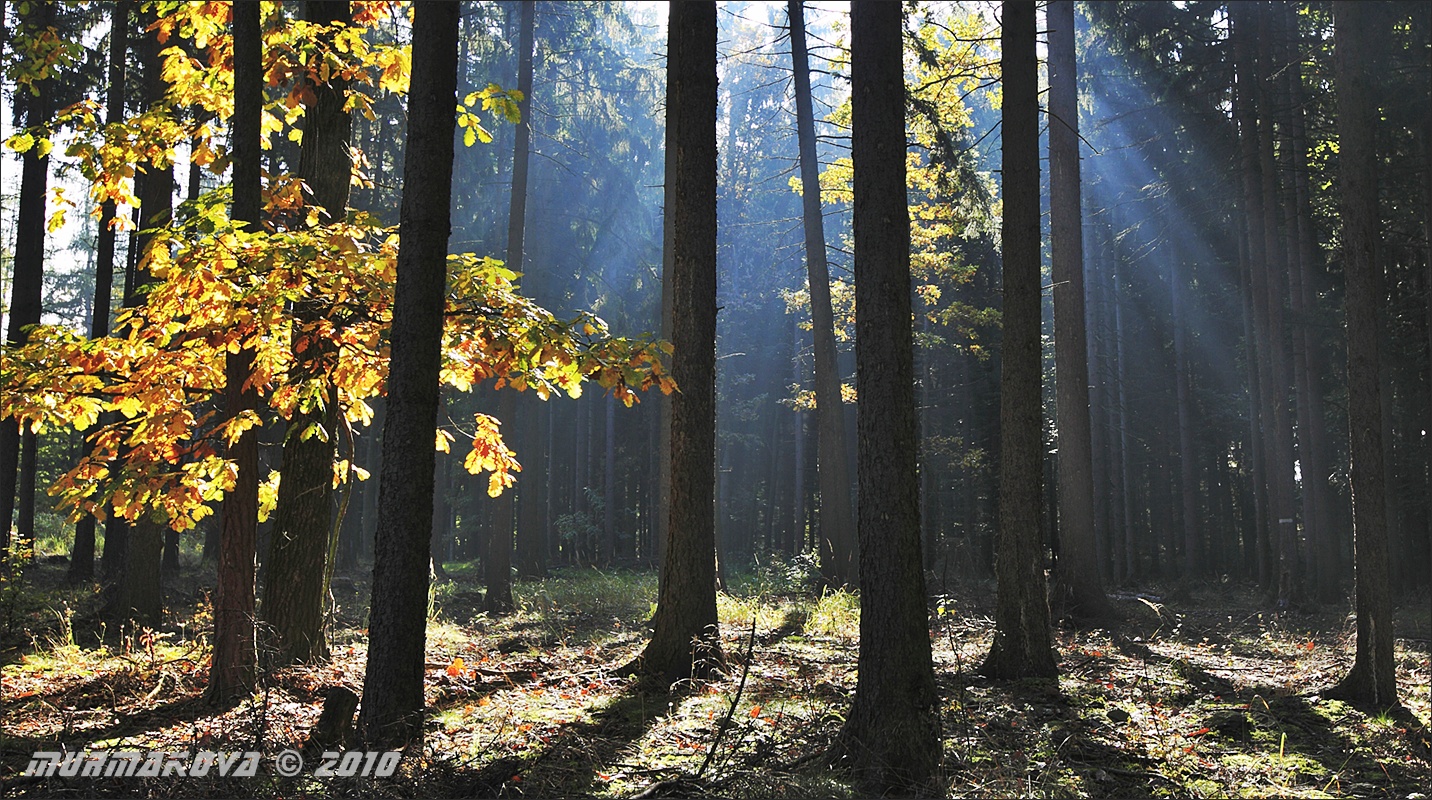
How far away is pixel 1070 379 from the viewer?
12.3m

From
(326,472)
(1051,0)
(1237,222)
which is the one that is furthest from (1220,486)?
(326,472)

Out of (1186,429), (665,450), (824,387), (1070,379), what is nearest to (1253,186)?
(1070,379)

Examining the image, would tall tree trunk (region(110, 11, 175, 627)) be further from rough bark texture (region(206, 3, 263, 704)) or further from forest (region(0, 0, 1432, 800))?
rough bark texture (region(206, 3, 263, 704))

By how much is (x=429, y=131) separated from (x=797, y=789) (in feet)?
14.3

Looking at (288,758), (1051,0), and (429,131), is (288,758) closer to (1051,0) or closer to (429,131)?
(429,131)

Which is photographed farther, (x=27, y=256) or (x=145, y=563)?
(x=27, y=256)

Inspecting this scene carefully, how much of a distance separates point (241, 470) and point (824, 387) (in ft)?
34.7

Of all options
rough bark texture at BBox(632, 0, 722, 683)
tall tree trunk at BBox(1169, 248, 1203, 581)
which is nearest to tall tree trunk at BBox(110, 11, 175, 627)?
rough bark texture at BBox(632, 0, 722, 683)

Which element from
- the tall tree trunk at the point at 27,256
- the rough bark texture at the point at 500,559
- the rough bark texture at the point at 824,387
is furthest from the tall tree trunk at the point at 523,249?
the tall tree trunk at the point at 27,256

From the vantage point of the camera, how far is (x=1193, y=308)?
82.1ft

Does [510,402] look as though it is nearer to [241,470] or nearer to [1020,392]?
[241,470]

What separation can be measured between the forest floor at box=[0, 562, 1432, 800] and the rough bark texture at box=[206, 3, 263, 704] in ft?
0.96

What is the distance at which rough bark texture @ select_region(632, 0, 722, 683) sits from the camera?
295 inches

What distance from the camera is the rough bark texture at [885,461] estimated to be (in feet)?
16.1
